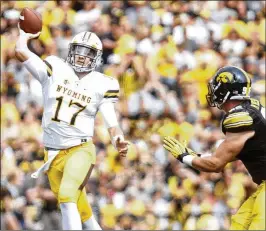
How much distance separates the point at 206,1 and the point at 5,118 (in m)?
3.50

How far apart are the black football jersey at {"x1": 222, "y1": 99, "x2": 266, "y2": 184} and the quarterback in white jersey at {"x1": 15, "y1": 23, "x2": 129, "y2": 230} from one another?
4.06 feet

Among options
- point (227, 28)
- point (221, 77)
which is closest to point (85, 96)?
point (221, 77)

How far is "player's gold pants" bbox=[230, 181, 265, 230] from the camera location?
683 centimetres

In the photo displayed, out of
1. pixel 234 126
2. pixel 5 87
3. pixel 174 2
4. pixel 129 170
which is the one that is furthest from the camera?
pixel 174 2

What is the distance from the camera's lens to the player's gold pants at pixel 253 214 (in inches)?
269

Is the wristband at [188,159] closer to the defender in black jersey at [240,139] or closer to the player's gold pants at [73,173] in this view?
the defender in black jersey at [240,139]

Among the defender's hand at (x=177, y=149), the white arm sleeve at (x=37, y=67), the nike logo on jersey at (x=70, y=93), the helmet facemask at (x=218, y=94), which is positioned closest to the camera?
the helmet facemask at (x=218, y=94)

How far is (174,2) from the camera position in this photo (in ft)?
43.3

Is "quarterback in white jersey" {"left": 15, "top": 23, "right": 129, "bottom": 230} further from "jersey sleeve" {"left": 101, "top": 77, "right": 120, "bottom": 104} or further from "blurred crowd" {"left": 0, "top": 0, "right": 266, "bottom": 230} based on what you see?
"blurred crowd" {"left": 0, "top": 0, "right": 266, "bottom": 230}

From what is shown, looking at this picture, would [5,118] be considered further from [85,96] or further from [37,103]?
[85,96]

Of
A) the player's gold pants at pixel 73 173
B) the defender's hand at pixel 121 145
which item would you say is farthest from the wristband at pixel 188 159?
the player's gold pants at pixel 73 173

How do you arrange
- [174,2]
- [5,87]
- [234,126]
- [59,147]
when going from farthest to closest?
1. [174,2]
2. [5,87]
3. [59,147]
4. [234,126]

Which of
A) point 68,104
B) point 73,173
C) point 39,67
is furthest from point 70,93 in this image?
point 73,173

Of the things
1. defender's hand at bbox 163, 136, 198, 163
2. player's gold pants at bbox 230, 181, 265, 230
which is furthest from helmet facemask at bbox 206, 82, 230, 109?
player's gold pants at bbox 230, 181, 265, 230
